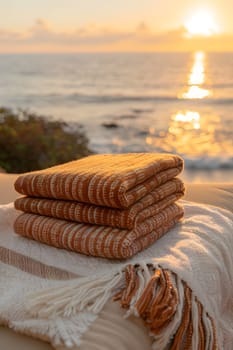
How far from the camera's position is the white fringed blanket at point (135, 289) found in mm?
1005

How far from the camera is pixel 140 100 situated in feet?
37.5

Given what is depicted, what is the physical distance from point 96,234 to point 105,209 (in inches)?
2.4

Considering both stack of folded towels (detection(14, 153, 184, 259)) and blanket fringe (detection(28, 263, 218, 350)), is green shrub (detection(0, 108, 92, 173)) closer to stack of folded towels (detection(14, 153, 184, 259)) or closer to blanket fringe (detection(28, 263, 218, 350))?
stack of folded towels (detection(14, 153, 184, 259))

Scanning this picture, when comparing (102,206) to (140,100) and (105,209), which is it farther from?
(140,100)

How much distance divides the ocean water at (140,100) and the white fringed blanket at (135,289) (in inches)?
162

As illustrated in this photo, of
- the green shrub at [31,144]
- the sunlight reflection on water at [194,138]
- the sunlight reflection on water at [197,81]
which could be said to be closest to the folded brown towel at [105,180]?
the green shrub at [31,144]

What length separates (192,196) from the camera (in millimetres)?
1776

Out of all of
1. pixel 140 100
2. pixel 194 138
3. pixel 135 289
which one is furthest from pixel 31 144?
pixel 140 100

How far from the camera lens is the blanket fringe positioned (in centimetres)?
101

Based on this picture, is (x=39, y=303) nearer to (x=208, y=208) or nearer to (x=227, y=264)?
(x=227, y=264)

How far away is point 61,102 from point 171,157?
10318 mm

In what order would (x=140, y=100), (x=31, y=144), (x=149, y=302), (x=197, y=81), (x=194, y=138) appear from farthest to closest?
1. (x=197, y=81)
2. (x=140, y=100)
3. (x=194, y=138)
4. (x=31, y=144)
5. (x=149, y=302)

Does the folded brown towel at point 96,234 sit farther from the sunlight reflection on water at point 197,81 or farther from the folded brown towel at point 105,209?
the sunlight reflection on water at point 197,81

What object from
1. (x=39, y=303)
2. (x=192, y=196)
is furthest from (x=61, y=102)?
(x=39, y=303)
